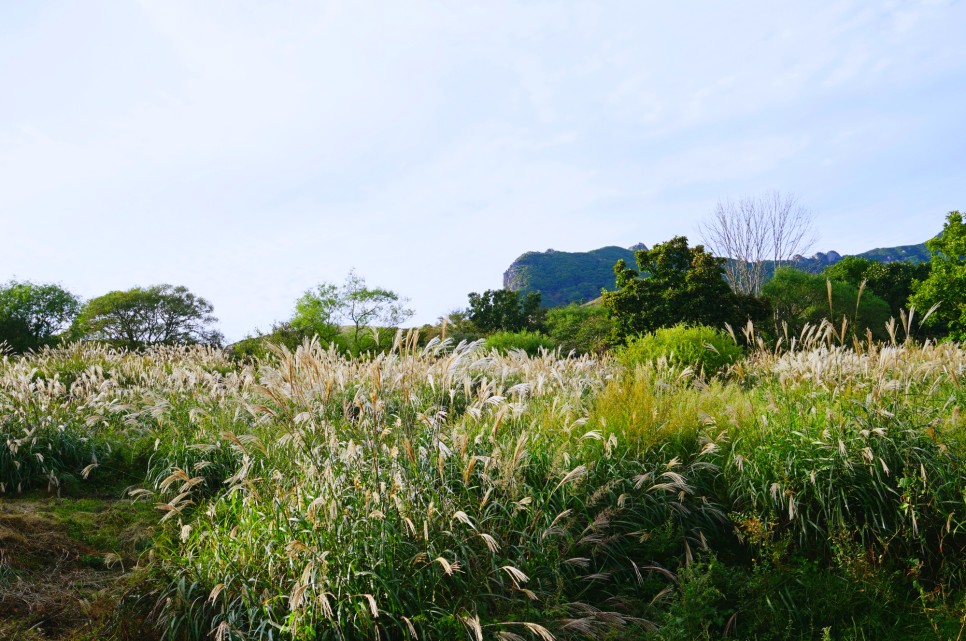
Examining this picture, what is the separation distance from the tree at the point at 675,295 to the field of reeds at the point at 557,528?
13.4 m

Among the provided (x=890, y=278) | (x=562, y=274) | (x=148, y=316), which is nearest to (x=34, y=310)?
(x=148, y=316)

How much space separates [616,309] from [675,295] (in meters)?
1.79

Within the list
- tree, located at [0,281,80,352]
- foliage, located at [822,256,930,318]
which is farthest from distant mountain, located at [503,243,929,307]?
tree, located at [0,281,80,352]

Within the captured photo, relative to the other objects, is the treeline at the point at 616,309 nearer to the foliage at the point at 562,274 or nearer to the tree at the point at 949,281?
the tree at the point at 949,281

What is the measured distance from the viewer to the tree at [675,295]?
17.9 m

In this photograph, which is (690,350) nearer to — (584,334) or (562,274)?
(584,334)

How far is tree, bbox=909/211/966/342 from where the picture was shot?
1900cm

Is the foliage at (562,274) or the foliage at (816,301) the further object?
the foliage at (562,274)

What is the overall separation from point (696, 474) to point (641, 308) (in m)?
15.2

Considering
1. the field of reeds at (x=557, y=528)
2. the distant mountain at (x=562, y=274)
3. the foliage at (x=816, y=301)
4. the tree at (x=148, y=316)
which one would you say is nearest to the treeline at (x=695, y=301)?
the foliage at (x=816, y=301)

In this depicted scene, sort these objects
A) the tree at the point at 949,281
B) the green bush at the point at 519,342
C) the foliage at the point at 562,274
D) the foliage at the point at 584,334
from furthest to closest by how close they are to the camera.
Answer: the foliage at the point at 562,274
the foliage at the point at 584,334
the tree at the point at 949,281
the green bush at the point at 519,342

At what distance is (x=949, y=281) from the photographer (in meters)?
19.2

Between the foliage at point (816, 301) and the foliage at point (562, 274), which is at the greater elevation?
the foliage at point (562, 274)

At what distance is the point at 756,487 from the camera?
12.3 ft
